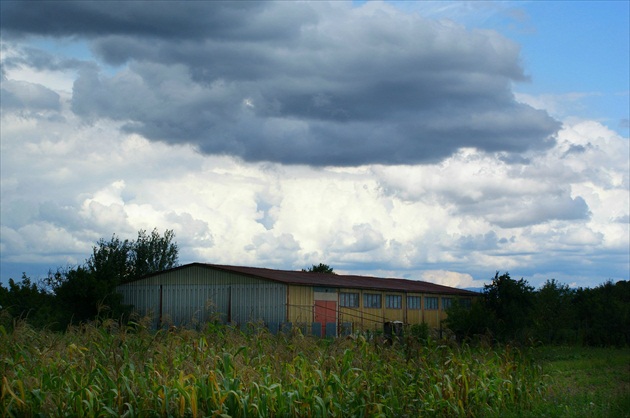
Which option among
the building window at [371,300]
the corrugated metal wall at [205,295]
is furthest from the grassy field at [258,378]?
the building window at [371,300]

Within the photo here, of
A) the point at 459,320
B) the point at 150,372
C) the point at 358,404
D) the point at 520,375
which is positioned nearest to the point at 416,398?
the point at 358,404

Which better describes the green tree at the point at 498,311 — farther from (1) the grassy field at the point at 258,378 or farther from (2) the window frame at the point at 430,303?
(1) the grassy field at the point at 258,378

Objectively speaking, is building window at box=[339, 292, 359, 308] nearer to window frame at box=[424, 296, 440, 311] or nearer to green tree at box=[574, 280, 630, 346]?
window frame at box=[424, 296, 440, 311]

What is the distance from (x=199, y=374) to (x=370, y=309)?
37541mm

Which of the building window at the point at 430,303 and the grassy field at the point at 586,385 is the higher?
the building window at the point at 430,303

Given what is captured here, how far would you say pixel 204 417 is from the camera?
1070cm

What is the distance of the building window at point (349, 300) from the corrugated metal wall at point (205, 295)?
19.8ft

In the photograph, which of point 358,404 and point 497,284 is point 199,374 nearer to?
point 358,404

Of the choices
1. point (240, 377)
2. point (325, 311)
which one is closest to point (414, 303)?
point (325, 311)

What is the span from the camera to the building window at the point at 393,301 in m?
50.2

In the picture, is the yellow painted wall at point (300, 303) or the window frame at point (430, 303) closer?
the yellow painted wall at point (300, 303)

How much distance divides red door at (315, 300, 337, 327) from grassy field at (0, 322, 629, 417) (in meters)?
26.7

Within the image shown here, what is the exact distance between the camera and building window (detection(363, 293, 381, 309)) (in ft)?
158

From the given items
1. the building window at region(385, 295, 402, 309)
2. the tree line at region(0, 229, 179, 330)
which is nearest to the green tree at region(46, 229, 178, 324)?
the tree line at region(0, 229, 179, 330)
